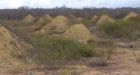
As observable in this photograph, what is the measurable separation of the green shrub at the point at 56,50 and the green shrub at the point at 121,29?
16.3 meters

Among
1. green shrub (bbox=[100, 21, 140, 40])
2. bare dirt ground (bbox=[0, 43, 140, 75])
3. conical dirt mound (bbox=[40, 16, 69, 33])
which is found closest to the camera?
bare dirt ground (bbox=[0, 43, 140, 75])

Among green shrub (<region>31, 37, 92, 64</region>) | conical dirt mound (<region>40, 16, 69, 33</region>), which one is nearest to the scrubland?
green shrub (<region>31, 37, 92, 64</region>)

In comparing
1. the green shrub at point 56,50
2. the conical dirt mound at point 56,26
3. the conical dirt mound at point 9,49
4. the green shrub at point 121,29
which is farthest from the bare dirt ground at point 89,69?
the green shrub at point 121,29

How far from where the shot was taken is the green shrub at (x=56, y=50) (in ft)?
63.8

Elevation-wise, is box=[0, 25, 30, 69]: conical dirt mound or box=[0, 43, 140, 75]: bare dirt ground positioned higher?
box=[0, 25, 30, 69]: conical dirt mound

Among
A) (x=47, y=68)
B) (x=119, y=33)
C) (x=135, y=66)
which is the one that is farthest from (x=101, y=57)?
(x=119, y=33)

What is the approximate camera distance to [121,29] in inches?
1561

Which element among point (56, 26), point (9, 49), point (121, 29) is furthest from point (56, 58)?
point (56, 26)

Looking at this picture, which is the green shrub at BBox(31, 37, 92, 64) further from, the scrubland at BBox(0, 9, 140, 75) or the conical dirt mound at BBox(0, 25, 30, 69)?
the conical dirt mound at BBox(0, 25, 30, 69)

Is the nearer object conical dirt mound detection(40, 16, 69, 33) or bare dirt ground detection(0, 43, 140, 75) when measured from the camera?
bare dirt ground detection(0, 43, 140, 75)

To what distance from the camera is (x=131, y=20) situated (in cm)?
4484

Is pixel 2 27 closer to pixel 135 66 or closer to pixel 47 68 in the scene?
pixel 47 68

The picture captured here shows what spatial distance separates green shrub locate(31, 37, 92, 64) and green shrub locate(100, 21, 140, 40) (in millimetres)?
16348

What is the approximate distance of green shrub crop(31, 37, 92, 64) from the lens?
63.8ft
